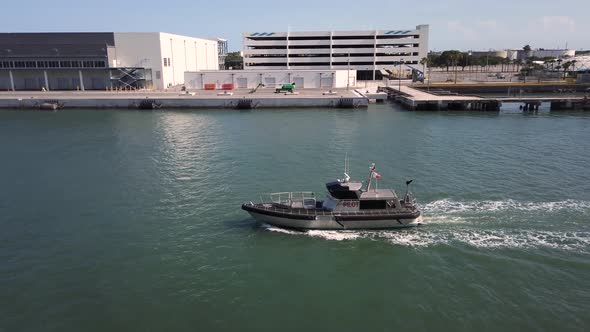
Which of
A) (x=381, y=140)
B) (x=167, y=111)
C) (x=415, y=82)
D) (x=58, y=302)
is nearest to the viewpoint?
(x=58, y=302)

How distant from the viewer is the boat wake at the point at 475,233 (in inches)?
926

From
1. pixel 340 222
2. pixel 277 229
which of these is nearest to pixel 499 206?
pixel 340 222

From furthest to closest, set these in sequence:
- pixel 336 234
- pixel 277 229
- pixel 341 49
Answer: pixel 341 49, pixel 277 229, pixel 336 234

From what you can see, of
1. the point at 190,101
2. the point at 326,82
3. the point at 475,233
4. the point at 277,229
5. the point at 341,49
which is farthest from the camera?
the point at 341,49

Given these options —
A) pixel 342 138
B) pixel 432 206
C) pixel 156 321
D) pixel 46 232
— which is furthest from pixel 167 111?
pixel 156 321

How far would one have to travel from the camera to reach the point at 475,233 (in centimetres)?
2462

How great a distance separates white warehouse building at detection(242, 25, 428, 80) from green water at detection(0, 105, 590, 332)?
93.7 meters

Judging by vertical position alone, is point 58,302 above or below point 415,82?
below

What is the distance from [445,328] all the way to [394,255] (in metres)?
6.06

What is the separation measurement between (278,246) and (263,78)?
272 feet

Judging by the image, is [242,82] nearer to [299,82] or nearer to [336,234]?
[299,82]

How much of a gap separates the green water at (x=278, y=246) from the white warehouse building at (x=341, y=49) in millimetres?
93743

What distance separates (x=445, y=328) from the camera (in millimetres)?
17000

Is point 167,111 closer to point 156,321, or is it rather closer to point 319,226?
point 319,226
